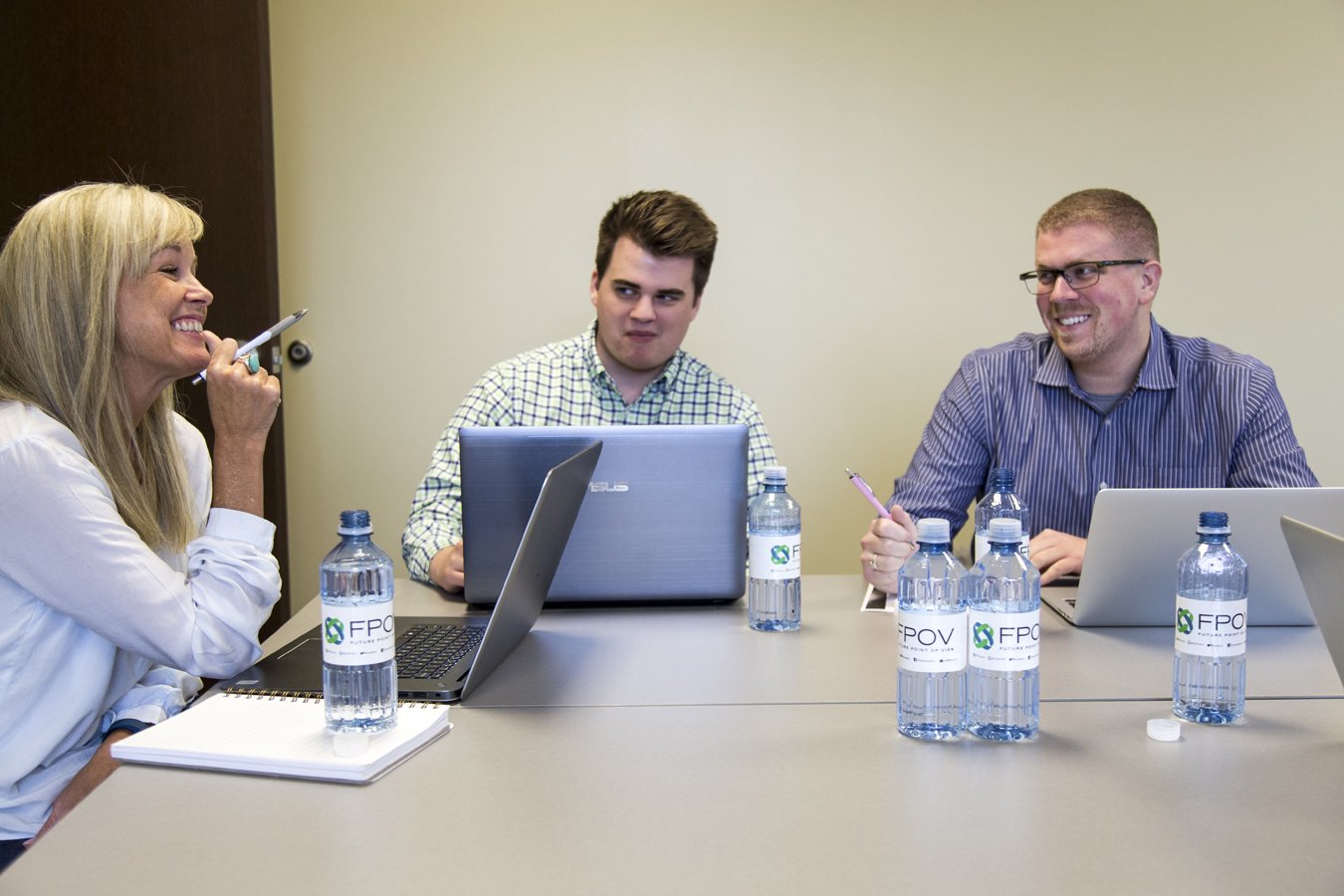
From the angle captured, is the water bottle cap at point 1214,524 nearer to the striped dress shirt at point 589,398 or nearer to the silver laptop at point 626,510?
the silver laptop at point 626,510

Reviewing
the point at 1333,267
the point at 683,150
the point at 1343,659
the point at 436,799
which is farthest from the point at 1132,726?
the point at 1333,267

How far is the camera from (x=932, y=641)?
1141mm

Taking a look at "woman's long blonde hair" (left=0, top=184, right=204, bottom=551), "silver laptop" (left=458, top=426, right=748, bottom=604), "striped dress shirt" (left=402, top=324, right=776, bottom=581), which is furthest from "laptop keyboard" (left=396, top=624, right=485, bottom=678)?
"striped dress shirt" (left=402, top=324, right=776, bottom=581)

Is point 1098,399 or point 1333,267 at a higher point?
point 1333,267

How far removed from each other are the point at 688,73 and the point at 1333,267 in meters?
1.90

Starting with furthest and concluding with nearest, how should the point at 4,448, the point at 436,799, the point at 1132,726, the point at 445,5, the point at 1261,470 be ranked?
the point at 445,5
the point at 1261,470
the point at 4,448
the point at 1132,726
the point at 436,799

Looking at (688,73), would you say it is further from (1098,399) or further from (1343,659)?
(1343,659)

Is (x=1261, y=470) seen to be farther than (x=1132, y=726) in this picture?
Yes

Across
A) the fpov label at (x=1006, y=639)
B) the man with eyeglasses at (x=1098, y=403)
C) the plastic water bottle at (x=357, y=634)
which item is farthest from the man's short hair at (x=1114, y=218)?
the plastic water bottle at (x=357, y=634)

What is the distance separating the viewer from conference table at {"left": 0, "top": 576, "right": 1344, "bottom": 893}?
89 cm

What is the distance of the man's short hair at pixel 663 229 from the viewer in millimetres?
2410

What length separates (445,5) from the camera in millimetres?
3113

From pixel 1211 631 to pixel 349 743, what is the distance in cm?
→ 90

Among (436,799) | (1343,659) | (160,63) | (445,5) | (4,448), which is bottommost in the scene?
(436,799)
